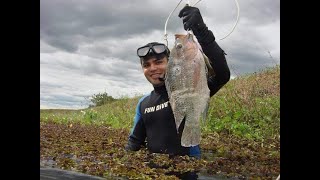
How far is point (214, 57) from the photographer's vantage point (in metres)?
4.02

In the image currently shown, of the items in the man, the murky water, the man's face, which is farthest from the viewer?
the man's face

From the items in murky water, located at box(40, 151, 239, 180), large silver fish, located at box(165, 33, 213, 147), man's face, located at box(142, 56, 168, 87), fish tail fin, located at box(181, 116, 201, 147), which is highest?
man's face, located at box(142, 56, 168, 87)

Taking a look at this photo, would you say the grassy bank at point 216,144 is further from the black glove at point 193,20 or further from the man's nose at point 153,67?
the black glove at point 193,20

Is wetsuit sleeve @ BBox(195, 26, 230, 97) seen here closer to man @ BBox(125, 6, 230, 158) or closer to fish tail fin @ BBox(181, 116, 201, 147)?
man @ BBox(125, 6, 230, 158)

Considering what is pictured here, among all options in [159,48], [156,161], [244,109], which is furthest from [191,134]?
[244,109]

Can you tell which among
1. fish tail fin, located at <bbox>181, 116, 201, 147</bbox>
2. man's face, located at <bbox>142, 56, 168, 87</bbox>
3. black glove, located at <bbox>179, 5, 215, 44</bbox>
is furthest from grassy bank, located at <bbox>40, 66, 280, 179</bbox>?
black glove, located at <bbox>179, 5, 215, 44</bbox>

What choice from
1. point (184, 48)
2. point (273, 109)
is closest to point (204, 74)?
point (184, 48)

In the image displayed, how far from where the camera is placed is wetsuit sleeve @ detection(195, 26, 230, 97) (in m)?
3.89

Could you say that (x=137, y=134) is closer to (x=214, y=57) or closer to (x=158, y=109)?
(x=158, y=109)
